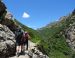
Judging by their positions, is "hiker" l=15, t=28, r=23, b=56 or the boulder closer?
the boulder

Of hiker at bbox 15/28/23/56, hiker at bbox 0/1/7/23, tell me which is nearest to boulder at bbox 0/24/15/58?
hiker at bbox 15/28/23/56

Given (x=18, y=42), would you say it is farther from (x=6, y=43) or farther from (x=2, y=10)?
(x=2, y=10)

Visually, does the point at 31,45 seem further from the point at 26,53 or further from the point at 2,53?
the point at 2,53

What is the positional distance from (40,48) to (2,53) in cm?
1395

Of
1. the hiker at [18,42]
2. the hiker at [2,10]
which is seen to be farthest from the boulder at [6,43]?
the hiker at [2,10]

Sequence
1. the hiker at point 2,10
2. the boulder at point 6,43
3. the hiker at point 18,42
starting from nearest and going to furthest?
the boulder at point 6,43 → the hiker at point 18,42 → the hiker at point 2,10

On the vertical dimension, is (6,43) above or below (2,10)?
below

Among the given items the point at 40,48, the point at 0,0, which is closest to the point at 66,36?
the point at 40,48

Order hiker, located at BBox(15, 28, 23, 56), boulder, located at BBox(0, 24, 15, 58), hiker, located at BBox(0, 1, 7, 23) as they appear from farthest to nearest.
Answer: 1. hiker, located at BBox(0, 1, 7, 23)
2. hiker, located at BBox(15, 28, 23, 56)
3. boulder, located at BBox(0, 24, 15, 58)

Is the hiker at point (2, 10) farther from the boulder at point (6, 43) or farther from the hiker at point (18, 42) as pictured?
the hiker at point (18, 42)

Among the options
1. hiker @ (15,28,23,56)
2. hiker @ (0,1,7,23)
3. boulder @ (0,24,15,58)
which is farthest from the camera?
hiker @ (0,1,7,23)

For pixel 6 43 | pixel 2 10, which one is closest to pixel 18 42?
pixel 6 43

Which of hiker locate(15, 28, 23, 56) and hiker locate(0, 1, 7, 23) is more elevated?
hiker locate(0, 1, 7, 23)

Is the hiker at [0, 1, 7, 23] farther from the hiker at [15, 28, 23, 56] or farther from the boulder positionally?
the hiker at [15, 28, 23, 56]
